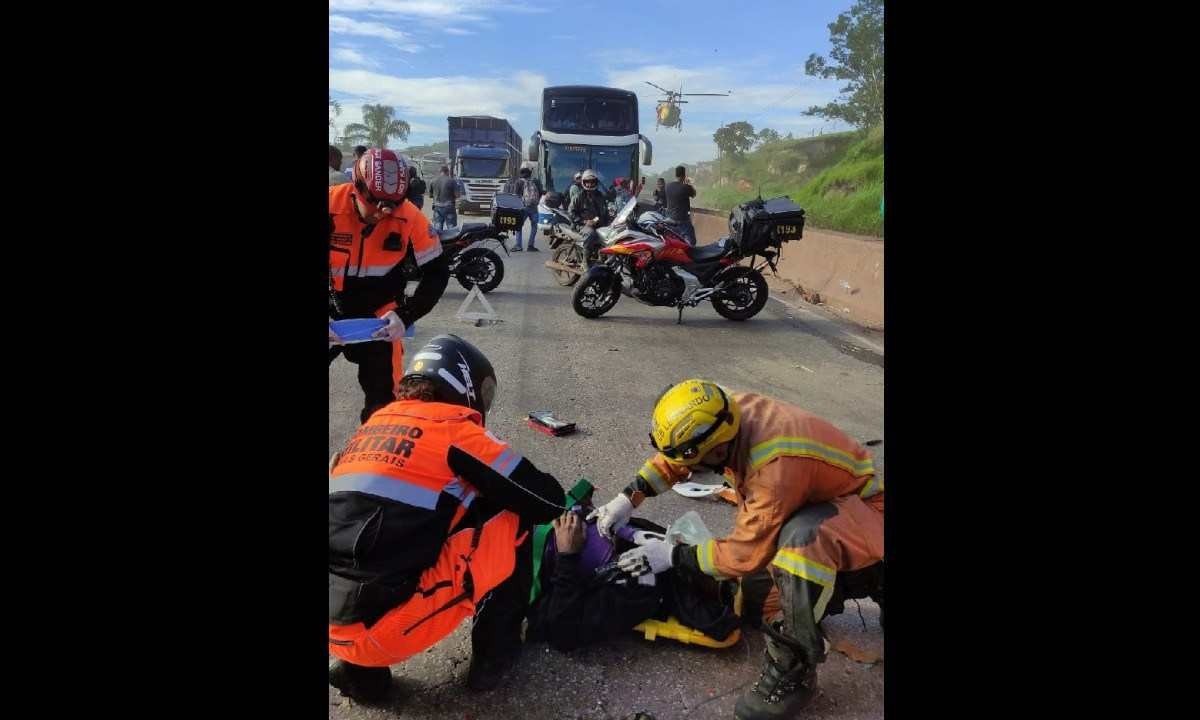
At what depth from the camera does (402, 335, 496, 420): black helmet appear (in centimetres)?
248

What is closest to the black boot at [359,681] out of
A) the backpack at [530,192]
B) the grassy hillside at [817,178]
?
the grassy hillside at [817,178]

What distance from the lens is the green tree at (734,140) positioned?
38531 millimetres

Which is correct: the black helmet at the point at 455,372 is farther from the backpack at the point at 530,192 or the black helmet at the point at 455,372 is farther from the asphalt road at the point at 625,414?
the backpack at the point at 530,192

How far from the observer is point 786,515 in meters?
2.25

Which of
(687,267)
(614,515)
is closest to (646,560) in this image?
(614,515)

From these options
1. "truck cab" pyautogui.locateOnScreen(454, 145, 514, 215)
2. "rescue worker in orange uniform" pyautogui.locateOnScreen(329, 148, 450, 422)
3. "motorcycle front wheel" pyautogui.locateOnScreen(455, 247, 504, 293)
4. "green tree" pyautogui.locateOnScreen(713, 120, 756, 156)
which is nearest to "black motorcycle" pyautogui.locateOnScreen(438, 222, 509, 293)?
"motorcycle front wheel" pyautogui.locateOnScreen(455, 247, 504, 293)

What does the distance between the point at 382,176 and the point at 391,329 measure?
0.78 meters

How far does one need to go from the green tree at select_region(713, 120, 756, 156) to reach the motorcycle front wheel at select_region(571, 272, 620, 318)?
1275 inches

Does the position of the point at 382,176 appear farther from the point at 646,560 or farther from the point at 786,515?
the point at 786,515
